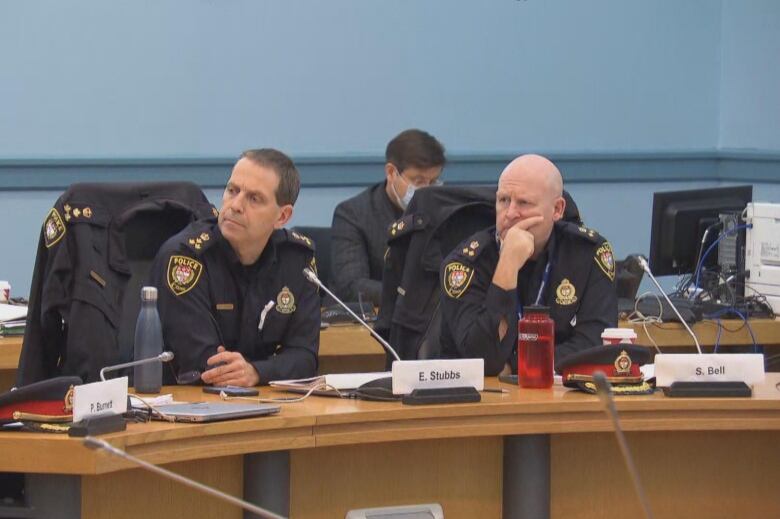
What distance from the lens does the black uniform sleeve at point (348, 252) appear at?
4758mm

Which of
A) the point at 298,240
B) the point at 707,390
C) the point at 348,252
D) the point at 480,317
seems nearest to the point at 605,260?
the point at 480,317

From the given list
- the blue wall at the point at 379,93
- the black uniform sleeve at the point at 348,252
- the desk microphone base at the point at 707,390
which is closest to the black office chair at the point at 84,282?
the desk microphone base at the point at 707,390

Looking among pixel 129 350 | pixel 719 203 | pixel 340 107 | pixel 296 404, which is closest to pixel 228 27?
pixel 340 107

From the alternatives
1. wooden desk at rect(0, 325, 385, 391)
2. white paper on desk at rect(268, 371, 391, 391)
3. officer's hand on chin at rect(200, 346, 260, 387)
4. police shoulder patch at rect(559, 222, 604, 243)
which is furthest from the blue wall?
white paper on desk at rect(268, 371, 391, 391)

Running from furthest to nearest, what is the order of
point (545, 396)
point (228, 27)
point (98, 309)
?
point (228, 27) → point (98, 309) → point (545, 396)

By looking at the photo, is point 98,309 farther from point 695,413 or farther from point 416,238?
point 695,413

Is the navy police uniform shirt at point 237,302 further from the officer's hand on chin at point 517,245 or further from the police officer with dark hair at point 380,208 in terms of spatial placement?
the police officer with dark hair at point 380,208

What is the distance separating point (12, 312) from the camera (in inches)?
152

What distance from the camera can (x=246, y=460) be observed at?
2.57 m

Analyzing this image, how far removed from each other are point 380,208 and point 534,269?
5.39ft

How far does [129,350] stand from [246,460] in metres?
0.84

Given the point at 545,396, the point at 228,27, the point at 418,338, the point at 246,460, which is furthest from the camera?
the point at 228,27

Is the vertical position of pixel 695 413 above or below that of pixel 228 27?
below

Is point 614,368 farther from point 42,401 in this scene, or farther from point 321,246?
point 321,246
